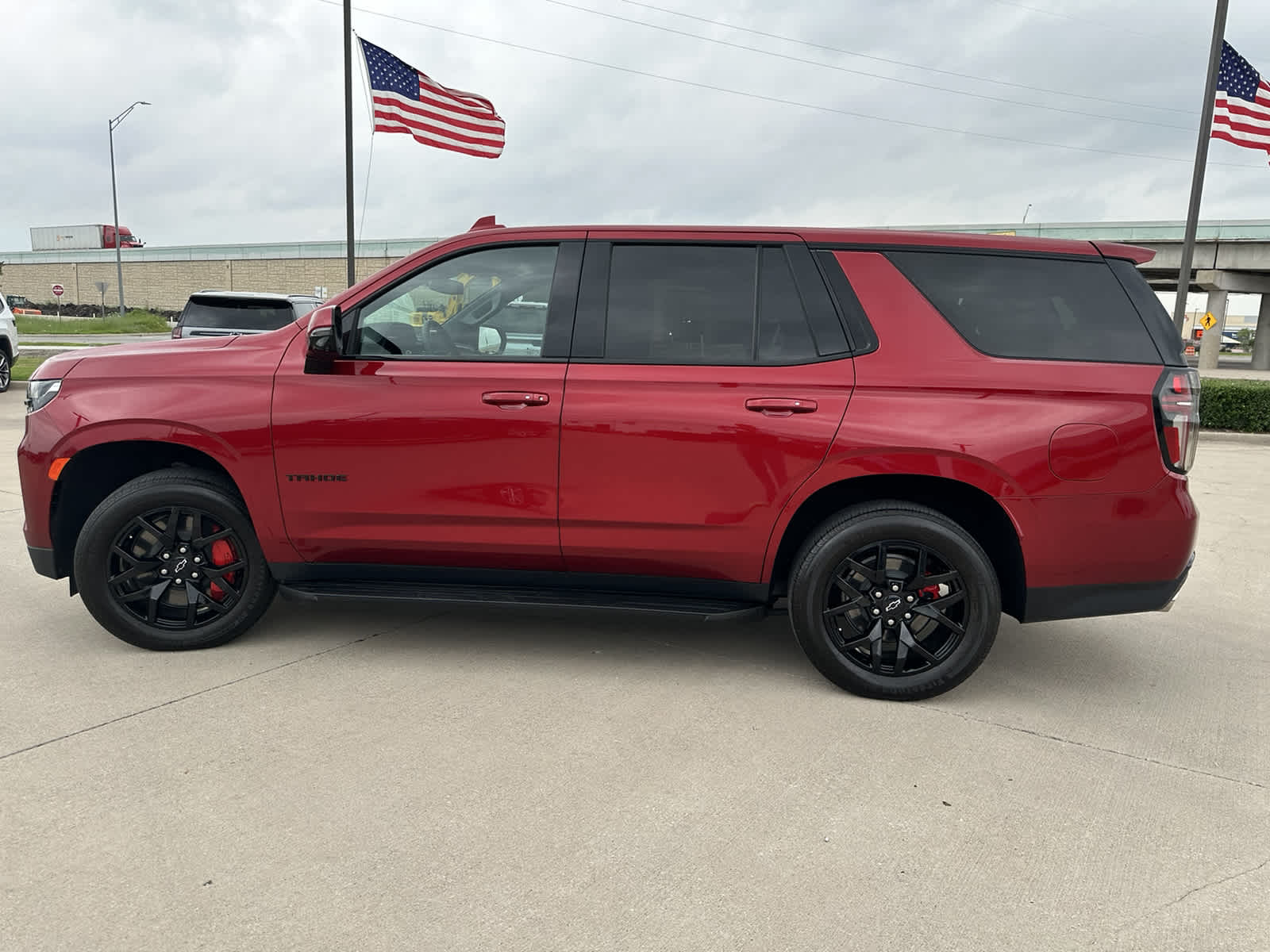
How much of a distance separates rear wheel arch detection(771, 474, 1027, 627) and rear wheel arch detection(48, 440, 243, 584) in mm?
2388

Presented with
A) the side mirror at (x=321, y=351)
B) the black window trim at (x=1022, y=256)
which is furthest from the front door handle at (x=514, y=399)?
the black window trim at (x=1022, y=256)

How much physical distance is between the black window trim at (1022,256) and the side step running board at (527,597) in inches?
53.5

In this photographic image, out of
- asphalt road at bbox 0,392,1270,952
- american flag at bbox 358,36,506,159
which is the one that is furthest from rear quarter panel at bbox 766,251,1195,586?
american flag at bbox 358,36,506,159

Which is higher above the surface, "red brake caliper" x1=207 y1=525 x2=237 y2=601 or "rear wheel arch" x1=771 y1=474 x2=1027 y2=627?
"rear wheel arch" x1=771 y1=474 x2=1027 y2=627

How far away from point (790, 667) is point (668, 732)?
3.02ft

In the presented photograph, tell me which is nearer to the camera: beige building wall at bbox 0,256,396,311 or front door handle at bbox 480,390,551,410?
front door handle at bbox 480,390,551,410

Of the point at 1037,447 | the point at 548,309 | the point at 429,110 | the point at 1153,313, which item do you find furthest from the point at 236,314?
the point at 1153,313

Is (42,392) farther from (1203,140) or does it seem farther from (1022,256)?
(1203,140)

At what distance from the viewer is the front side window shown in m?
3.95

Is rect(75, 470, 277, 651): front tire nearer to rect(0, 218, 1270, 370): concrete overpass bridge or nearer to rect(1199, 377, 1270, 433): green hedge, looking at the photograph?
rect(1199, 377, 1270, 433): green hedge

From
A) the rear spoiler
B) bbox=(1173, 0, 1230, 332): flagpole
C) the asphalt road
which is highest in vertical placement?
bbox=(1173, 0, 1230, 332): flagpole

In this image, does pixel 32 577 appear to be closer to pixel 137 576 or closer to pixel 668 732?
pixel 137 576

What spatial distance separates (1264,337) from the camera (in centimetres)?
4919

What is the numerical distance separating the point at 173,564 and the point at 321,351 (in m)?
1.16
